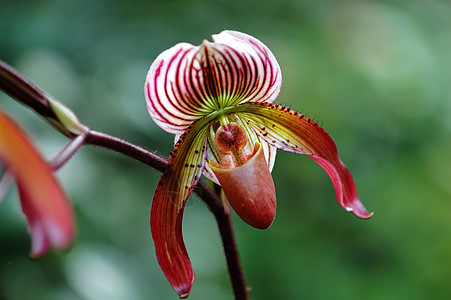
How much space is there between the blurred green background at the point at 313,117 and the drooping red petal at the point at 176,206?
47 centimetres

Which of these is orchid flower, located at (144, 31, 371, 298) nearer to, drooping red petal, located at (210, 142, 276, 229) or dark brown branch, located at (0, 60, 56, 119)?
drooping red petal, located at (210, 142, 276, 229)

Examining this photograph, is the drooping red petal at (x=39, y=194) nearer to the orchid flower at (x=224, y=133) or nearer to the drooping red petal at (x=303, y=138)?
the orchid flower at (x=224, y=133)

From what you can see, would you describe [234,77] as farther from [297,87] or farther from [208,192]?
[297,87]

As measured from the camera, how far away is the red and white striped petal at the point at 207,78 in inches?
27.5

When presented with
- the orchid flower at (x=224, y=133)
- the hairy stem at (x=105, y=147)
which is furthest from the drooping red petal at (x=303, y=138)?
the hairy stem at (x=105, y=147)

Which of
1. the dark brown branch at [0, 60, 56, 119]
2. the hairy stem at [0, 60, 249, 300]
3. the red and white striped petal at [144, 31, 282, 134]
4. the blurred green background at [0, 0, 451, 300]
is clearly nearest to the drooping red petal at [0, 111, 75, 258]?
the hairy stem at [0, 60, 249, 300]

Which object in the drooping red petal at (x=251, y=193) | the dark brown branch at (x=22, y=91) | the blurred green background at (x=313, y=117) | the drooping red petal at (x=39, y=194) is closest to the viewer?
the drooping red petal at (x=39, y=194)

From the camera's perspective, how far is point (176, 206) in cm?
75

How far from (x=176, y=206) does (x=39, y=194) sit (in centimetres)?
37

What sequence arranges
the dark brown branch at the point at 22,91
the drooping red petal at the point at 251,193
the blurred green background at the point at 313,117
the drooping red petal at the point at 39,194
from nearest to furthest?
the drooping red petal at the point at 39,194 → the dark brown branch at the point at 22,91 → the drooping red petal at the point at 251,193 → the blurred green background at the point at 313,117

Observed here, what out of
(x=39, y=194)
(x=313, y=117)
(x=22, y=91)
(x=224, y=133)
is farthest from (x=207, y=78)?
(x=313, y=117)

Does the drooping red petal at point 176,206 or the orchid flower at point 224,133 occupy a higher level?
the orchid flower at point 224,133

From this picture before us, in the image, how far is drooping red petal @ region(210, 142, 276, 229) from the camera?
0.69m

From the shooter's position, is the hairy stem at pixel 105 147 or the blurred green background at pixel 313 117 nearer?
the hairy stem at pixel 105 147
